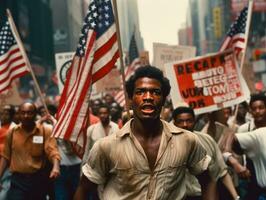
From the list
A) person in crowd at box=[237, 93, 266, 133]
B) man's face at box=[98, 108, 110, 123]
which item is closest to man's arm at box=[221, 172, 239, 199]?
person in crowd at box=[237, 93, 266, 133]

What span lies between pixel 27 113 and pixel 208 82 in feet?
7.67

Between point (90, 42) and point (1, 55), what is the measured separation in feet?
10.6

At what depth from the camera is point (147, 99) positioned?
3.79 m

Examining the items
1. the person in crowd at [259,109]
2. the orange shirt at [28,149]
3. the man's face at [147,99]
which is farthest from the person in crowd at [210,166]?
the orange shirt at [28,149]

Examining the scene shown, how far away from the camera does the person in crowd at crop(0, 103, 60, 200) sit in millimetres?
7500

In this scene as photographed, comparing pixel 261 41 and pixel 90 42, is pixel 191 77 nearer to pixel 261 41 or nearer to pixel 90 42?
pixel 90 42

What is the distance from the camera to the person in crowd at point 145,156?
3.77 m

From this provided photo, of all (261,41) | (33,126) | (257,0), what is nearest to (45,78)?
(261,41)

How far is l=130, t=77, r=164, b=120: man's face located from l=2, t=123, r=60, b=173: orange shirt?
149 inches

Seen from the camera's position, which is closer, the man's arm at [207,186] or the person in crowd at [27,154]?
the man's arm at [207,186]

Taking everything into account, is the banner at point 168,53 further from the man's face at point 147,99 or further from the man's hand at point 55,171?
the man's face at point 147,99

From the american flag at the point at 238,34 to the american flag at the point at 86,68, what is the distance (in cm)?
307

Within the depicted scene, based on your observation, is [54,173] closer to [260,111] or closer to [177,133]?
[260,111]

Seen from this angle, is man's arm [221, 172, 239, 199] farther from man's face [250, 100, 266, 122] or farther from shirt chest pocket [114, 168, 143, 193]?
shirt chest pocket [114, 168, 143, 193]
